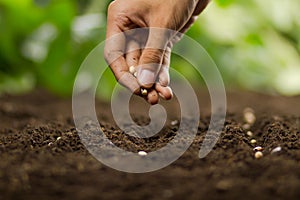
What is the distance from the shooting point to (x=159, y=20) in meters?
A: 1.52

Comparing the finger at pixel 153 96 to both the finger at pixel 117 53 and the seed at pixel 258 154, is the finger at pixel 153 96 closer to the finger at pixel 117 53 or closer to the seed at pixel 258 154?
the finger at pixel 117 53

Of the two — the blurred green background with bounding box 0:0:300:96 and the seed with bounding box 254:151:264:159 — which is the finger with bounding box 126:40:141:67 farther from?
the blurred green background with bounding box 0:0:300:96

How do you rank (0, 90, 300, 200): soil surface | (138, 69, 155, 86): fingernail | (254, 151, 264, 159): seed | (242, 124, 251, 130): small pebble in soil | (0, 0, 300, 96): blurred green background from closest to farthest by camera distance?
(0, 90, 300, 200): soil surface → (254, 151, 264, 159): seed → (138, 69, 155, 86): fingernail → (242, 124, 251, 130): small pebble in soil → (0, 0, 300, 96): blurred green background

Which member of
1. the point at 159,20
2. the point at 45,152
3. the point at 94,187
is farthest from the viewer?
the point at 159,20

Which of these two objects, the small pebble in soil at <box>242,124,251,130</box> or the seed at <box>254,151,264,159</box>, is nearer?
the seed at <box>254,151,264,159</box>

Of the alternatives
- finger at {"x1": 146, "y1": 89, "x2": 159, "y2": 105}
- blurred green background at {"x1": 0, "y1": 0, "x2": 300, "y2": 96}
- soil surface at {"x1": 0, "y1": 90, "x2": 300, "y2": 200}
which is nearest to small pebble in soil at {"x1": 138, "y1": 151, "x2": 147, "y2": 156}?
soil surface at {"x1": 0, "y1": 90, "x2": 300, "y2": 200}

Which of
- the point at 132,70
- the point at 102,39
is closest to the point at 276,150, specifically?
the point at 132,70

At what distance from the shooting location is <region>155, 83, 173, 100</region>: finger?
1465 mm

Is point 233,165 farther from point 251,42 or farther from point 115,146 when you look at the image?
point 251,42

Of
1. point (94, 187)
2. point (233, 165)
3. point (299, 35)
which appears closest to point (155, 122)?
point (233, 165)

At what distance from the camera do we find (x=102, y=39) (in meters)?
3.70

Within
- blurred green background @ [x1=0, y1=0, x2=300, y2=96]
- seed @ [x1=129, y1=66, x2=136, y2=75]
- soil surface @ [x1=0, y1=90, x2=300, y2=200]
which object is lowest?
soil surface @ [x1=0, y1=90, x2=300, y2=200]

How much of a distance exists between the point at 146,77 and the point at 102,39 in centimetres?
230

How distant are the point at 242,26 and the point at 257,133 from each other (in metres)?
2.50
